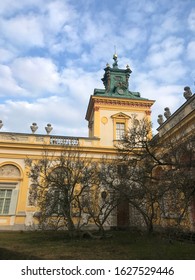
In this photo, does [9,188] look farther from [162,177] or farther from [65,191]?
[162,177]

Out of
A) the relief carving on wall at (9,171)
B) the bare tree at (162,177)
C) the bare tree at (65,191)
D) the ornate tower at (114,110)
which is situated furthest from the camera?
the ornate tower at (114,110)

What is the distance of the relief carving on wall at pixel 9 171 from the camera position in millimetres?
21531

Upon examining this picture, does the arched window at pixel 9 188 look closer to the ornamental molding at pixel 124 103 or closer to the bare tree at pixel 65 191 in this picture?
the bare tree at pixel 65 191

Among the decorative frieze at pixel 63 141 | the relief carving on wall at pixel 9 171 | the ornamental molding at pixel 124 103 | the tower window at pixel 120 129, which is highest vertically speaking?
the ornamental molding at pixel 124 103

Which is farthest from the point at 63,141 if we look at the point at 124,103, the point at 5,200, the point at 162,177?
the point at 162,177

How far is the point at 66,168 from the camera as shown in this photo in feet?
47.9

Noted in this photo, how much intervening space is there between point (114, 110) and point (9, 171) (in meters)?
12.6

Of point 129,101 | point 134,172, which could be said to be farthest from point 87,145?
point 134,172

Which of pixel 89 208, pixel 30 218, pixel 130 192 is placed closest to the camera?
pixel 130 192

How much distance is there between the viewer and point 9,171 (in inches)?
853

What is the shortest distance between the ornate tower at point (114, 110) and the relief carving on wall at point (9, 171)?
8.54 m

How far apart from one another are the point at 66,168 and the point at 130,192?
4488mm

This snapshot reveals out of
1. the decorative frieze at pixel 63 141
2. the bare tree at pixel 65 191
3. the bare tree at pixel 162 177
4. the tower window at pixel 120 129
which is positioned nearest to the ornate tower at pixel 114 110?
the tower window at pixel 120 129
